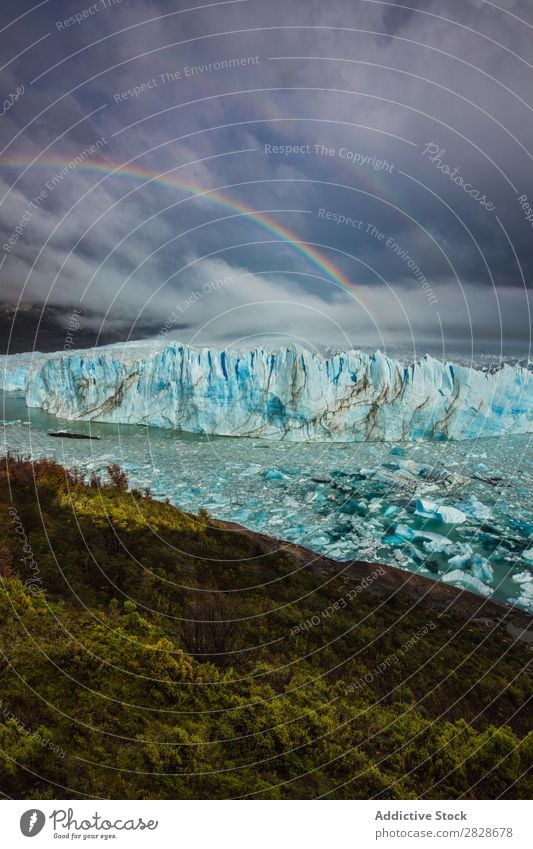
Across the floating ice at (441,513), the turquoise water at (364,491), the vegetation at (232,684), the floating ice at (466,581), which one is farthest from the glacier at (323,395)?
the vegetation at (232,684)

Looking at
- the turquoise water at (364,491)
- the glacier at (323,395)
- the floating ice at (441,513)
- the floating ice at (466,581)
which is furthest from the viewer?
the glacier at (323,395)

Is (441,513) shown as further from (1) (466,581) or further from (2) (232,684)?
(2) (232,684)

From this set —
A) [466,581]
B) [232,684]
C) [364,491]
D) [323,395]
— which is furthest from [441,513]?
[323,395]

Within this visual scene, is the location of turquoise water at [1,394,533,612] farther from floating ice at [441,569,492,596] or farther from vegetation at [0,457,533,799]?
vegetation at [0,457,533,799]

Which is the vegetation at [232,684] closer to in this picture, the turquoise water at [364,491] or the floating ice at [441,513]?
the turquoise water at [364,491]

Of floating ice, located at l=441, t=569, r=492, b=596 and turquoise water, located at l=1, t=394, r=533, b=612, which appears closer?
floating ice, located at l=441, t=569, r=492, b=596

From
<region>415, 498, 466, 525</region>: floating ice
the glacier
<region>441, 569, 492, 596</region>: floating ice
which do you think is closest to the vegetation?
<region>441, 569, 492, 596</region>: floating ice
